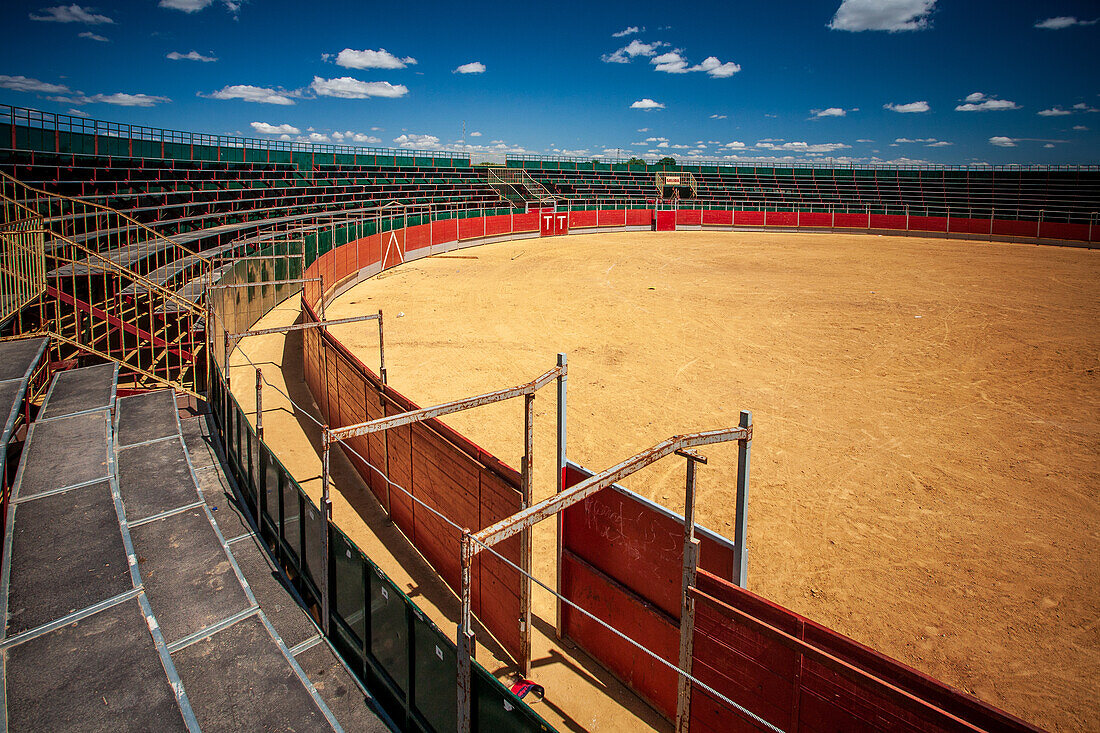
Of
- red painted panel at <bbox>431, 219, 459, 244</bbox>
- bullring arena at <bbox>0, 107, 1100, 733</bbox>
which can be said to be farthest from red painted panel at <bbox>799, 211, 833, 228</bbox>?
bullring arena at <bbox>0, 107, 1100, 733</bbox>

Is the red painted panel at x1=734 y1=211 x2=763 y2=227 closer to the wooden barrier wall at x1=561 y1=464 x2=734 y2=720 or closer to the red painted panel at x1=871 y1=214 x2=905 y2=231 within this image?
the red painted panel at x1=871 y1=214 x2=905 y2=231

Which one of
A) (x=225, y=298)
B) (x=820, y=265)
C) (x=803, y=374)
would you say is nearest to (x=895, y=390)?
(x=803, y=374)

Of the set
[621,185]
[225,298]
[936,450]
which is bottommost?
[936,450]

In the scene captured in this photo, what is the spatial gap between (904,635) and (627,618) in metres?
2.79

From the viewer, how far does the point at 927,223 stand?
148 ft

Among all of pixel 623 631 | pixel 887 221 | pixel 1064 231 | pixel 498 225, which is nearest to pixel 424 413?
pixel 623 631

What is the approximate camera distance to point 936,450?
10.2 m

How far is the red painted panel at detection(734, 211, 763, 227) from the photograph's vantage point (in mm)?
51513

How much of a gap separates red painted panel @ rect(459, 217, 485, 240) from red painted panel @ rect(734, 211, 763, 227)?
890 inches

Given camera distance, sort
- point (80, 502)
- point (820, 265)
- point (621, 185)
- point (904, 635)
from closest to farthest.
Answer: point (904, 635) → point (80, 502) → point (820, 265) → point (621, 185)

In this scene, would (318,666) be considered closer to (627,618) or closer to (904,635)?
(627,618)

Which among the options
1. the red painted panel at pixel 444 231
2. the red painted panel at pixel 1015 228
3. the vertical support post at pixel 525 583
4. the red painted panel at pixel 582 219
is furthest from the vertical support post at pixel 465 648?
the red painted panel at pixel 1015 228

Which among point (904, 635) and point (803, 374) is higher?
point (803, 374)

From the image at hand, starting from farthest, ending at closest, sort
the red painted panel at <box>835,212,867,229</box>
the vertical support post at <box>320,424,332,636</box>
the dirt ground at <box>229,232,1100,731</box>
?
1. the red painted panel at <box>835,212,867,229</box>
2. the dirt ground at <box>229,232,1100,731</box>
3. the vertical support post at <box>320,424,332,636</box>
